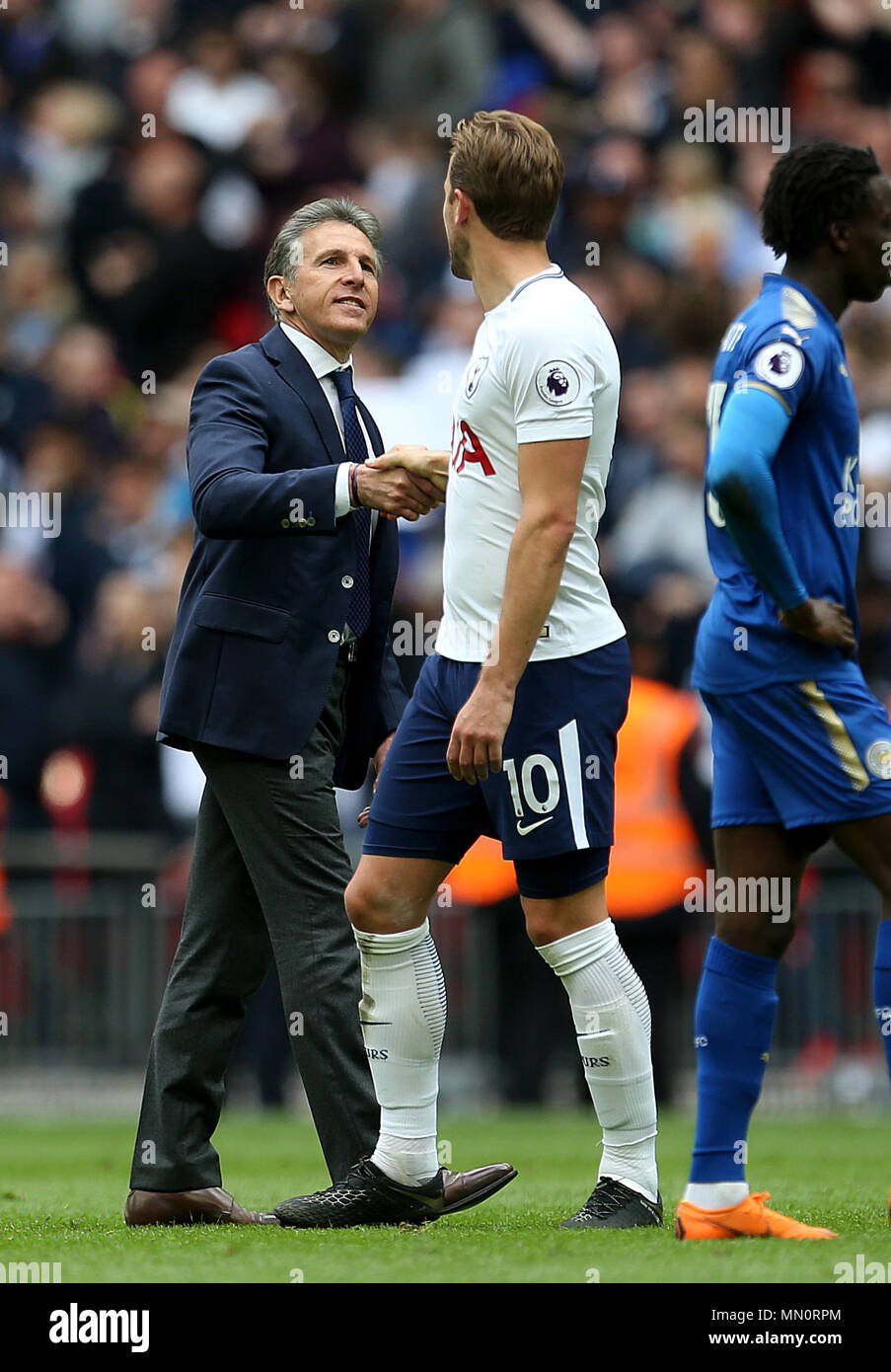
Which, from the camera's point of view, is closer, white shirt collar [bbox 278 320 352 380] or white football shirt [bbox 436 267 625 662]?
white football shirt [bbox 436 267 625 662]

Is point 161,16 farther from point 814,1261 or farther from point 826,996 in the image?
point 814,1261

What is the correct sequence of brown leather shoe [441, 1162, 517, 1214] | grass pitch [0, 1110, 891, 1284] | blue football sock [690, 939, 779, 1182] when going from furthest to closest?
1. brown leather shoe [441, 1162, 517, 1214]
2. blue football sock [690, 939, 779, 1182]
3. grass pitch [0, 1110, 891, 1284]

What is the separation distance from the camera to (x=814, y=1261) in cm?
426

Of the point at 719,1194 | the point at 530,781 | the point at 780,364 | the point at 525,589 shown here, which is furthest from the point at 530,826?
the point at 780,364

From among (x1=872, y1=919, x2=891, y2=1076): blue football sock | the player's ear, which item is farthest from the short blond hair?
(x1=872, y1=919, x2=891, y2=1076): blue football sock

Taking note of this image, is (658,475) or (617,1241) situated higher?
(658,475)

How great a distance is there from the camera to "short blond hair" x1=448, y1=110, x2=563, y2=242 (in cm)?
485

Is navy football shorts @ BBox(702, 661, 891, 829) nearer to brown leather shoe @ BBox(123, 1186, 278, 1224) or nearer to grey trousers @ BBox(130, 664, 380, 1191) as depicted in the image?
grey trousers @ BBox(130, 664, 380, 1191)

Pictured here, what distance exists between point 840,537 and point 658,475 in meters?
7.05

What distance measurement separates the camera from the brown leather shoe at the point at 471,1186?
5262 millimetres

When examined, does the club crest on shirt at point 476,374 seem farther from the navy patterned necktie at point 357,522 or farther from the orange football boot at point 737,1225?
the orange football boot at point 737,1225

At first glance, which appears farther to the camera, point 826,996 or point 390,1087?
point 826,996

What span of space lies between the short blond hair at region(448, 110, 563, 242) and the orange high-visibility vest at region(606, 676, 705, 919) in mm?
4969

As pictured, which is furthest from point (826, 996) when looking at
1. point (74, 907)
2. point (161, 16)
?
Result: point (161, 16)
